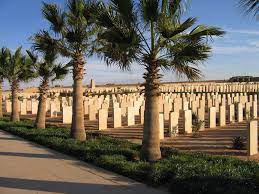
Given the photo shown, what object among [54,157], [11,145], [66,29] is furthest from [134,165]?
[66,29]

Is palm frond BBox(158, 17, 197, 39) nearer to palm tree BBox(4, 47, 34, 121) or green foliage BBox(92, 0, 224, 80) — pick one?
green foliage BBox(92, 0, 224, 80)

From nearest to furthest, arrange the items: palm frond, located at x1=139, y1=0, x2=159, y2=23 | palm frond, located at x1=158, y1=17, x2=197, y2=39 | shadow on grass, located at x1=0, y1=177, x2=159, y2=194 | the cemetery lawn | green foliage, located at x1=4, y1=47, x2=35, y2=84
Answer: the cemetery lawn < shadow on grass, located at x1=0, y1=177, x2=159, y2=194 < palm frond, located at x1=139, y1=0, x2=159, y2=23 < palm frond, located at x1=158, y1=17, x2=197, y2=39 < green foliage, located at x1=4, y1=47, x2=35, y2=84

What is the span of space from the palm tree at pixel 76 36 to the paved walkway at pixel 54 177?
250 cm

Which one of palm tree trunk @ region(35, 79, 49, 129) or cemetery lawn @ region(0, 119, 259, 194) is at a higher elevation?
palm tree trunk @ region(35, 79, 49, 129)

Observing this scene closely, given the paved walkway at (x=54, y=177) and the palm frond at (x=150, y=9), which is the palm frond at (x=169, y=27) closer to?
the palm frond at (x=150, y=9)

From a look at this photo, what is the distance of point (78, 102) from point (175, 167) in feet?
20.0

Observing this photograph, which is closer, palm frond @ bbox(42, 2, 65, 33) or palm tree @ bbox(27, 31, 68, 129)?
palm frond @ bbox(42, 2, 65, 33)

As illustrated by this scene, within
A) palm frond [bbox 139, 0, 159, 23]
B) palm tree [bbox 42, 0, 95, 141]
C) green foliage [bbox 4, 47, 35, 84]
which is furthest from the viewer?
green foliage [bbox 4, 47, 35, 84]

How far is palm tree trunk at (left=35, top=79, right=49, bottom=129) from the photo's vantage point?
57.2 feet

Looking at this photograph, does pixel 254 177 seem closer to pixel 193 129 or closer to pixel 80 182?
pixel 80 182

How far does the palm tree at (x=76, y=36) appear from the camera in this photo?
13.8 metres

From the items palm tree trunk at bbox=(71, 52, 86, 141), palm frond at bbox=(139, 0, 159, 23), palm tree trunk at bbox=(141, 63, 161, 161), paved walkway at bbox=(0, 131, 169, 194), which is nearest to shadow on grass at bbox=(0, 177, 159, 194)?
paved walkway at bbox=(0, 131, 169, 194)

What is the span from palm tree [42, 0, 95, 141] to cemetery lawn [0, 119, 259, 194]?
1278 mm

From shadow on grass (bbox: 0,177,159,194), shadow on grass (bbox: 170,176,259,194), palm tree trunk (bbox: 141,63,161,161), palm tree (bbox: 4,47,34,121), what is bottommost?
shadow on grass (bbox: 0,177,159,194)
